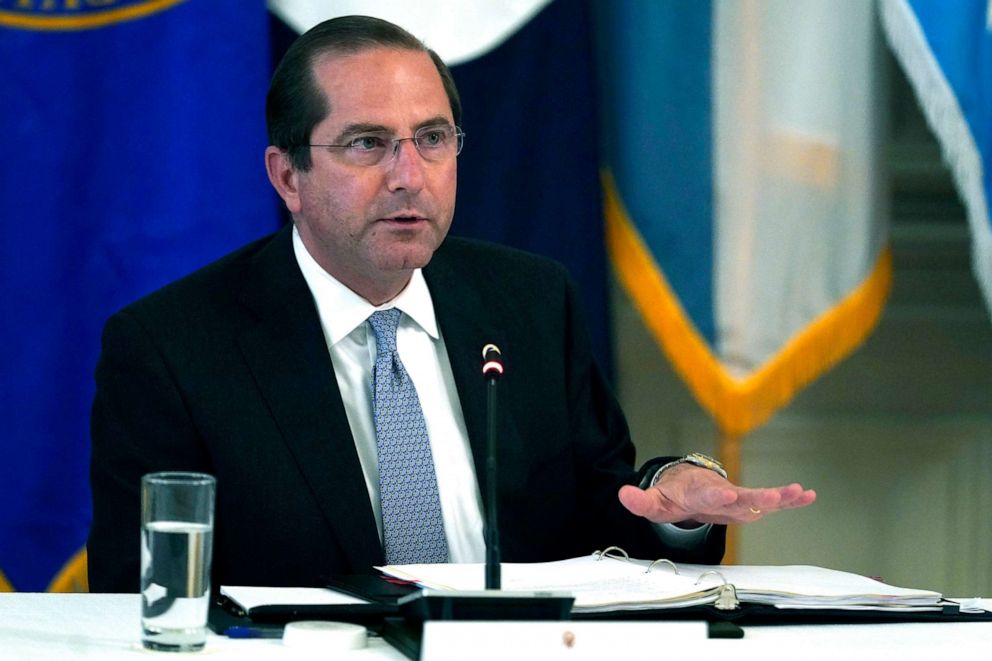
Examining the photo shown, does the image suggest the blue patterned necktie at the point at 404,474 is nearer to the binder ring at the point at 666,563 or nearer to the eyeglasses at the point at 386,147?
the eyeglasses at the point at 386,147

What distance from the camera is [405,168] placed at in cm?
234

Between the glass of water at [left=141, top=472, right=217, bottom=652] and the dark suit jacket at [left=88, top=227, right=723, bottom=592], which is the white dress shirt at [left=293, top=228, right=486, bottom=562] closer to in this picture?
the dark suit jacket at [left=88, top=227, right=723, bottom=592]

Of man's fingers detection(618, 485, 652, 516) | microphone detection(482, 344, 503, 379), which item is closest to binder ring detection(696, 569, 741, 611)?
man's fingers detection(618, 485, 652, 516)

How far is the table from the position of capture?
152 centimetres

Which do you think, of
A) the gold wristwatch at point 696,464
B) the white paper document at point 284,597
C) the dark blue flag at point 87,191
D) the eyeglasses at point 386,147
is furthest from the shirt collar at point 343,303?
the dark blue flag at point 87,191

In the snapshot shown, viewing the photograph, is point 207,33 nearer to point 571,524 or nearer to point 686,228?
point 686,228

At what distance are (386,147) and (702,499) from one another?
2.79ft

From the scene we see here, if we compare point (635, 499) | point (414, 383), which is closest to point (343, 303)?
point (414, 383)

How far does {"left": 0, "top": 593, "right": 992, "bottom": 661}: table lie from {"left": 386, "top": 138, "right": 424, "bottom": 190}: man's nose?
853 millimetres

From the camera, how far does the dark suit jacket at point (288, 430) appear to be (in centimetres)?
222

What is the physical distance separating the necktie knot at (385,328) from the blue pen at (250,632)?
2.66 feet

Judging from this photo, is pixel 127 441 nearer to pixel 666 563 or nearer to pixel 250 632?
pixel 250 632

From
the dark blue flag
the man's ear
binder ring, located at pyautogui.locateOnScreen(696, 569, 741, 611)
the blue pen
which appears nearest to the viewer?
the blue pen

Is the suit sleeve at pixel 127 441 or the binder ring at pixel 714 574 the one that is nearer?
the binder ring at pixel 714 574
